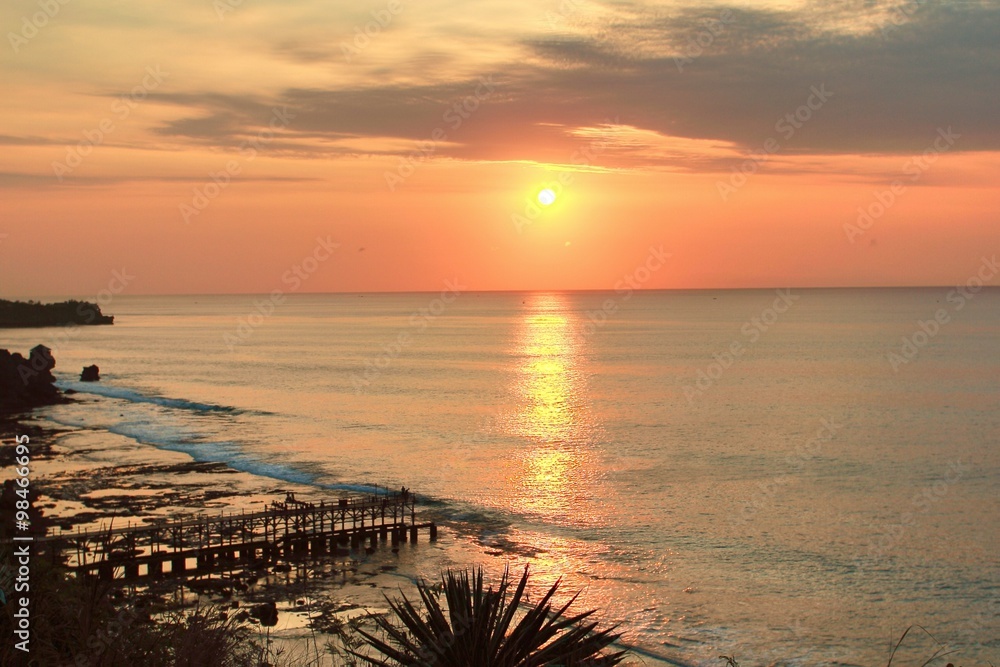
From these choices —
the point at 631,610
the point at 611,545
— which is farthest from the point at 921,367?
the point at 631,610

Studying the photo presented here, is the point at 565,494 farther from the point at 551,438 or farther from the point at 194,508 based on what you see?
the point at 194,508

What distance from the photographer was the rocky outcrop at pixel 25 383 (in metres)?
80.6

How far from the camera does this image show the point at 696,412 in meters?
79.2

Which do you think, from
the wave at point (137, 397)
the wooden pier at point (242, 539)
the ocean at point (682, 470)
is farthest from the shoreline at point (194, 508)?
the wave at point (137, 397)

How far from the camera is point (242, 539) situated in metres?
35.4

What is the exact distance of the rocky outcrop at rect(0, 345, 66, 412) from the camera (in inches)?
3174

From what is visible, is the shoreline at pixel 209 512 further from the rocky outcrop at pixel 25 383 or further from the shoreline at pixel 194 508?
the rocky outcrop at pixel 25 383

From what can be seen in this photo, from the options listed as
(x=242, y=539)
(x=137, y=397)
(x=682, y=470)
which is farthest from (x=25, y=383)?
(x=682, y=470)

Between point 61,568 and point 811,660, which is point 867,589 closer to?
point 811,660

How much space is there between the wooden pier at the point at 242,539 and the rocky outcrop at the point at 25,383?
52.0 metres

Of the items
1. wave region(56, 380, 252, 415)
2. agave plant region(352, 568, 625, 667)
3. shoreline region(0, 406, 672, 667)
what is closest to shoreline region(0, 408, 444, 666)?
shoreline region(0, 406, 672, 667)

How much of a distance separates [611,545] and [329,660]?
1676 cm

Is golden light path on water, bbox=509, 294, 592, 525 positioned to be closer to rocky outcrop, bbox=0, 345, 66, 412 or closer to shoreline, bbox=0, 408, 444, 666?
shoreline, bbox=0, 408, 444, 666

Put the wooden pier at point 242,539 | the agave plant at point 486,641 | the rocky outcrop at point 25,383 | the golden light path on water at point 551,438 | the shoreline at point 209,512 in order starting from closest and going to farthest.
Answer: the agave plant at point 486,641 < the shoreline at point 209,512 < the wooden pier at point 242,539 < the golden light path on water at point 551,438 < the rocky outcrop at point 25,383
